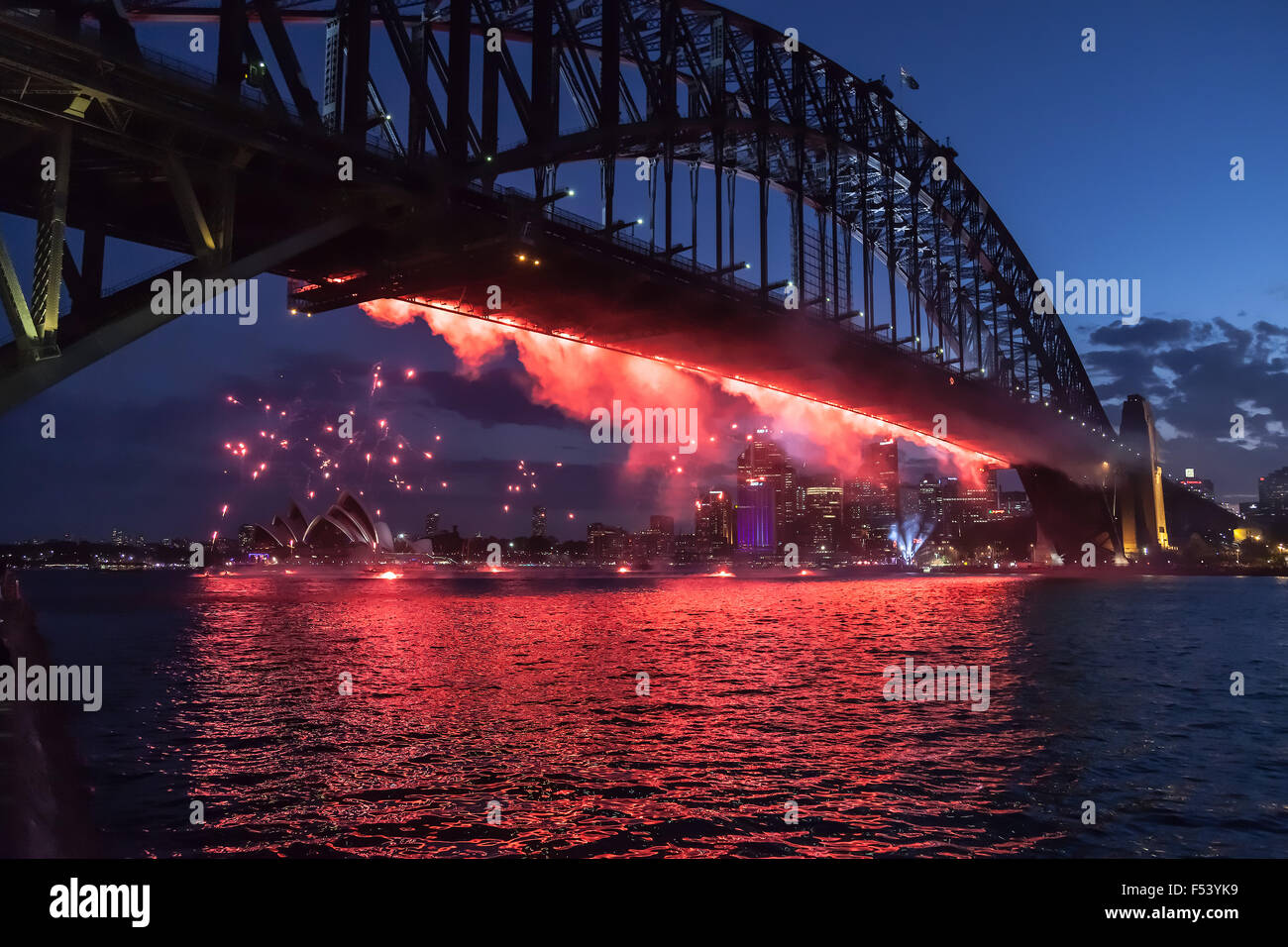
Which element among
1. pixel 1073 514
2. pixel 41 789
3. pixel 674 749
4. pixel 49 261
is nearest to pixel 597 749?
pixel 674 749

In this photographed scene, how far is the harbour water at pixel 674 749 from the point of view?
9367 mm

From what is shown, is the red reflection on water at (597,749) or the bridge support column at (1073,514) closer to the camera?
the red reflection on water at (597,749)

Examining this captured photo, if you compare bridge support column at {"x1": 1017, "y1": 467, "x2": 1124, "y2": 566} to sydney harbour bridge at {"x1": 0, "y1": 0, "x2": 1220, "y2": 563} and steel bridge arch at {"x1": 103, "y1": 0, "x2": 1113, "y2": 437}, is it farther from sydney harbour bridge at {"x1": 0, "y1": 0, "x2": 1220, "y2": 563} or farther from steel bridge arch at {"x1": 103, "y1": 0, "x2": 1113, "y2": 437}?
sydney harbour bridge at {"x1": 0, "y1": 0, "x2": 1220, "y2": 563}

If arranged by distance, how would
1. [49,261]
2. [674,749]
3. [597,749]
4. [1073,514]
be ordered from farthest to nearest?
[1073,514] < [49,261] < [674,749] < [597,749]

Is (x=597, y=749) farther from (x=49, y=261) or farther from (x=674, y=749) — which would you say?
(x=49, y=261)

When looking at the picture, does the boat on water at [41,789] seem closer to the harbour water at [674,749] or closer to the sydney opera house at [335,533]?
the harbour water at [674,749]

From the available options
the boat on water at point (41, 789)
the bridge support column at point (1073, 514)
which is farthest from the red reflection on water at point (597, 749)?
the bridge support column at point (1073, 514)

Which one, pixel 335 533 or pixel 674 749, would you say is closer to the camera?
pixel 674 749

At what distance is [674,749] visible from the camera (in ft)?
44.5

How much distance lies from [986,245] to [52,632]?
247 ft

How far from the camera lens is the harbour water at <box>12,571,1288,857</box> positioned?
937cm

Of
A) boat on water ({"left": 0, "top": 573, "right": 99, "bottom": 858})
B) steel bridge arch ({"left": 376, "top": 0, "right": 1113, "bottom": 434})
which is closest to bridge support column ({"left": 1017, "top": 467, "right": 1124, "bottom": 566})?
steel bridge arch ({"left": 376, "top": 0, "right": 1113, "bottom": 434})
